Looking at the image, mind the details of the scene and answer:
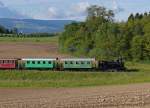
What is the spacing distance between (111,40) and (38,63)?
23.6 metres

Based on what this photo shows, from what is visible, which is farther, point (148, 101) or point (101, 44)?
point (101, 44)

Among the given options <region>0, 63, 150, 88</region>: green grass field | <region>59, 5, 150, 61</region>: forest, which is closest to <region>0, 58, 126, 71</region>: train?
<region>0, 63, 150, 88</region>: green grass field

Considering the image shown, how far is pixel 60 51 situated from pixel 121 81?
59390 mm

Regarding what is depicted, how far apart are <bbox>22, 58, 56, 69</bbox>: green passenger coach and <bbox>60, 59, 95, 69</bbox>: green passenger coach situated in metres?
1.69

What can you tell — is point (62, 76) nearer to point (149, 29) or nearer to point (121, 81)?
point (121, 81)

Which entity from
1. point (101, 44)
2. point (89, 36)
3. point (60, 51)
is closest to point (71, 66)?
point (101, 44)

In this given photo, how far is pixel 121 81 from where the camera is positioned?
A: 5722 centimetres

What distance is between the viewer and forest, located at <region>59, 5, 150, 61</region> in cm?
8875

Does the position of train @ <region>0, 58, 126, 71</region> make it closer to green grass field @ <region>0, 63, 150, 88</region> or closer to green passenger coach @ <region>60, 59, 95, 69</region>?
green passenger coach @ <region>60, 59, 95, 69</region>

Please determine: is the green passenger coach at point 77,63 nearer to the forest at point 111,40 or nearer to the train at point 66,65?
the train at point 66,65

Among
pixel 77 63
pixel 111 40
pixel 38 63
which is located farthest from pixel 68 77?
pixel 111 40

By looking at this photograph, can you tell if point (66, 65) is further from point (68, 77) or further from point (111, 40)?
point (111, 40)

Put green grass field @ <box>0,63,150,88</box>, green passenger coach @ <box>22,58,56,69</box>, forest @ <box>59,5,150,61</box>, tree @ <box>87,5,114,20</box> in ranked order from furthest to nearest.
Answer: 1. tree @ <box>87,5,114,20</box>
2. forest @ <box>59,5,150,61</box>
3. green passenger coach @ <box>22,58,56,69</box>
4. green grass field @ <box>0,63,150,88</box>

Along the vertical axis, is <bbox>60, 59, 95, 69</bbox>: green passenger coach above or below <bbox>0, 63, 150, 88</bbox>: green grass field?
above
